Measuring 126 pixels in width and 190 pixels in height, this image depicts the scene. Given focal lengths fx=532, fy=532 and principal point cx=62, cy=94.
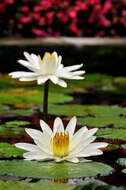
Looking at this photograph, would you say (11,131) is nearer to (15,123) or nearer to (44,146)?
(15,123)

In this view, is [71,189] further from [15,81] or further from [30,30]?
[30,30]

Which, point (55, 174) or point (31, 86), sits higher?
point (31, 86)

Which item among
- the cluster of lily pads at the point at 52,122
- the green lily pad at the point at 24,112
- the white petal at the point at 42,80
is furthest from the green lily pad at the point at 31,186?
the green lily pad at the point at 24,112

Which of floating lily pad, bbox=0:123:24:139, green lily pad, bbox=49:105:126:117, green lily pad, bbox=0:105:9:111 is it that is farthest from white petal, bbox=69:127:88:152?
green lily pad, bbox=0:105:9:111

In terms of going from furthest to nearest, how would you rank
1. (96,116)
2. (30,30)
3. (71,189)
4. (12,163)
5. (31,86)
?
(30,30)
(31,86)
(96,116)
(12,163)
(71,189)

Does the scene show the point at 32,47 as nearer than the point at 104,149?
No

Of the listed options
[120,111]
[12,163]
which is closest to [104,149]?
[12,163]

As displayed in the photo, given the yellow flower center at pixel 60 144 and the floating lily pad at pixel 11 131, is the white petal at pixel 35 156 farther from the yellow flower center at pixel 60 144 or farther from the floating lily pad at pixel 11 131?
the floating lily pad at pixel 11 131

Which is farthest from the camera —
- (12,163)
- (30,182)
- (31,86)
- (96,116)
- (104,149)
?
(31,86)

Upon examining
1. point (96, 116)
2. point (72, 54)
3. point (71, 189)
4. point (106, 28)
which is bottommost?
point (71, 189)
